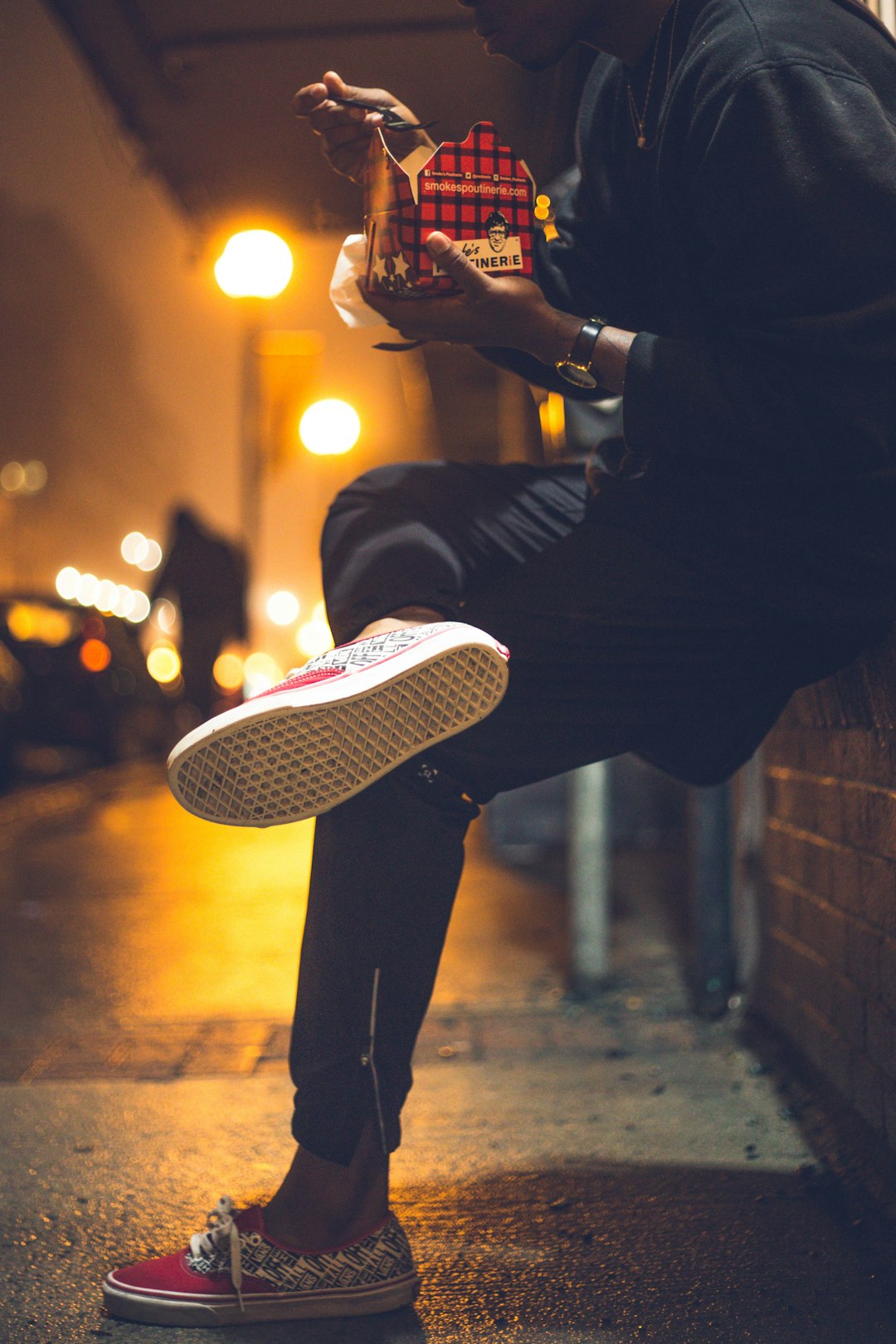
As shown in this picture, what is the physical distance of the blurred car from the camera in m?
7.94

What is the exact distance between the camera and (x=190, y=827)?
5.96m

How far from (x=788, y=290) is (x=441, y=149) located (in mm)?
496

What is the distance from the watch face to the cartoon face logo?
7.0 inches

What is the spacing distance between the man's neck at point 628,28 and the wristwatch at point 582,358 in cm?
45

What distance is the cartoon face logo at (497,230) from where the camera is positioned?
1.39 m

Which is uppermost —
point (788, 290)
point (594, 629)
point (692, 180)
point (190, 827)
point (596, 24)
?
point (596, 24)

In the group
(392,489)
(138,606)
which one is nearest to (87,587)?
(138,606)

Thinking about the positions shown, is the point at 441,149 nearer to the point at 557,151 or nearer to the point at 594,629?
the point at 594,629

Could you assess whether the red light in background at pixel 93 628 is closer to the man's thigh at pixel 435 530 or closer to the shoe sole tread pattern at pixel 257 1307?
the man's thigh at pixel 435 530

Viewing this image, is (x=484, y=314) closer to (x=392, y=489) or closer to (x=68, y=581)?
(x=392, y=489)

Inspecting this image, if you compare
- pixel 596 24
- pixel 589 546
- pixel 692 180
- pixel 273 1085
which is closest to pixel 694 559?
pixel 589 546

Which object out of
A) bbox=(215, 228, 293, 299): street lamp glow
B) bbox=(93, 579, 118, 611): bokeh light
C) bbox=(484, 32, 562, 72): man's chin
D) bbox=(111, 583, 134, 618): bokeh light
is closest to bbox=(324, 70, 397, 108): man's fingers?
bbox=(484, 32, 562, 72): man's chin

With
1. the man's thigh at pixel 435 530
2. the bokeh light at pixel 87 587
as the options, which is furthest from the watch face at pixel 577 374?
the bokeh light at pixel 87 587

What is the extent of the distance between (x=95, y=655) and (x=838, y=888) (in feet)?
28.0
